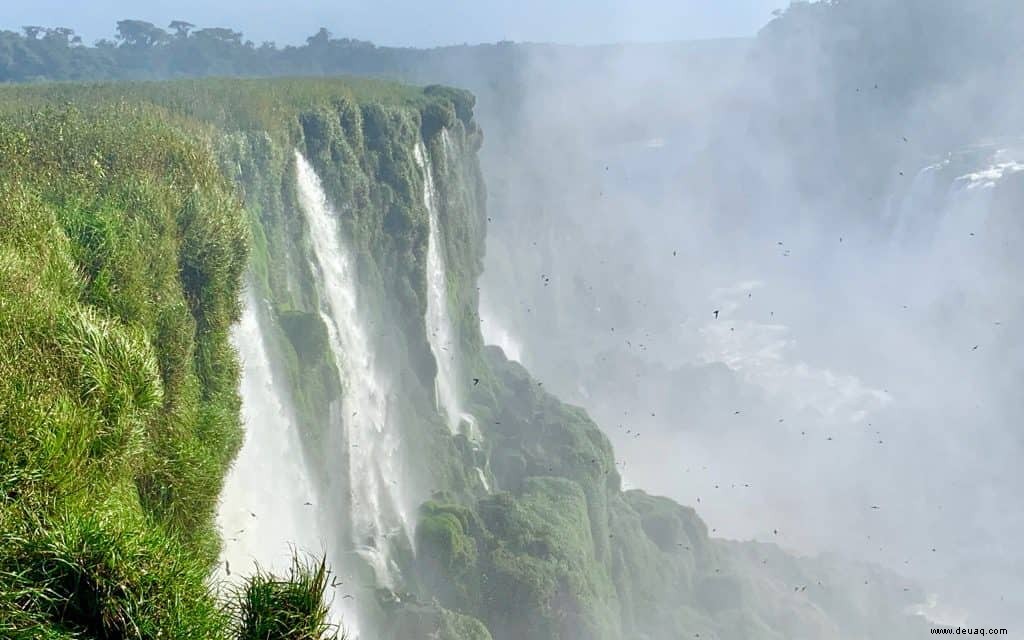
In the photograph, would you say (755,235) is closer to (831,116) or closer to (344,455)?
(831,116)

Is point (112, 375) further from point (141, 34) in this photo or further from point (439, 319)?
point (141, 34)

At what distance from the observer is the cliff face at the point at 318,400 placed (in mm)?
5402

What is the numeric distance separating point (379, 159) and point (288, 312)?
31.4 ft

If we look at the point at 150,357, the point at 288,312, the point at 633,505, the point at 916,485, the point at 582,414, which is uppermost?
the point at 916,485

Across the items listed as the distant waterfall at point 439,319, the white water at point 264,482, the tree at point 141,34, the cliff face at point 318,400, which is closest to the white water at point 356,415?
the cliff face at point 318,400

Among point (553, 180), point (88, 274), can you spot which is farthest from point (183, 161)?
point (553, 180)

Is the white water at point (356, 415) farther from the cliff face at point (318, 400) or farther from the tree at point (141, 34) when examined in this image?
the tree at point (141, 34)

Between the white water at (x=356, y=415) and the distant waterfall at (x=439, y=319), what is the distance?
5.43m

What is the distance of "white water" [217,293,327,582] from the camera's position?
1130cm

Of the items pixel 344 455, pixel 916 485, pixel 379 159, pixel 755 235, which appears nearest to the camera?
pixel 344 455

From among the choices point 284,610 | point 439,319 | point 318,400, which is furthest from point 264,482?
point 439,319

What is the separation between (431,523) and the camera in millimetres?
20672

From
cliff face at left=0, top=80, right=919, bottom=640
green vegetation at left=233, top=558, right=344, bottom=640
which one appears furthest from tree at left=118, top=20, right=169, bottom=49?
green vegetation at left=233, top=558, right=344, bottom=640

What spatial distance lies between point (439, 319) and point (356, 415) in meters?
9.77
